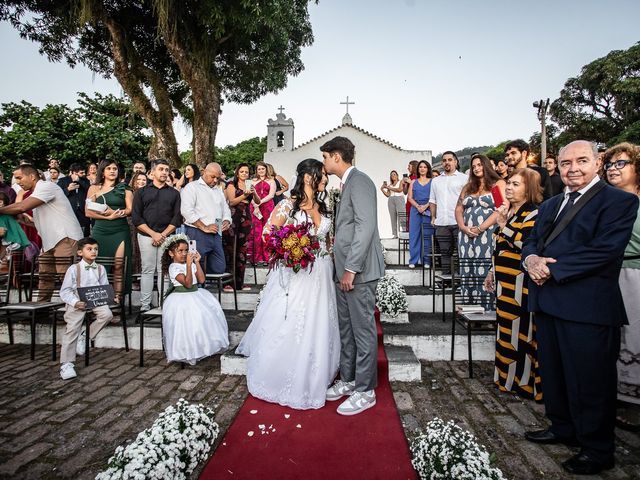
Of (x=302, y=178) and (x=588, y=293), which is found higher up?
(x=302, y=178)

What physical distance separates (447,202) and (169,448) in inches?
223

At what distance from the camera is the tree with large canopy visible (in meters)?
11.1

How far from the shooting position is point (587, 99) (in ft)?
101

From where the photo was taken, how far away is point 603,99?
29703 mm

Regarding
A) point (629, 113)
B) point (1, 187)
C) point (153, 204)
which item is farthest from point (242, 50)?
point (629, 113)

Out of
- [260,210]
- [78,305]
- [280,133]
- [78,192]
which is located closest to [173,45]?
[78,192]

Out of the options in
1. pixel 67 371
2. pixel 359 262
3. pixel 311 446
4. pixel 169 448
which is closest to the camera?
pixel 169 448

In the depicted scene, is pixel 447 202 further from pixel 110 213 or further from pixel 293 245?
pixel 110 213

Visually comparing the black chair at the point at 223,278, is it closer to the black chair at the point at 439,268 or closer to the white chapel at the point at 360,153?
the black chair at the point at 439,268

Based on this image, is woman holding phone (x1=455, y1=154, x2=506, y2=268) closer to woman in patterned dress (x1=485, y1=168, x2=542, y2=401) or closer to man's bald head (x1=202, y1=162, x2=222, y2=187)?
woman in patterned dress (x1=485, y1=168, x2=542, y2=401)

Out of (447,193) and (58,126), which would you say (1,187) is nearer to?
(447,193)

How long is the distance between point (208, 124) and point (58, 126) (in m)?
15.7

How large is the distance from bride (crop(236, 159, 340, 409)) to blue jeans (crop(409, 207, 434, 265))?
4.08 meters

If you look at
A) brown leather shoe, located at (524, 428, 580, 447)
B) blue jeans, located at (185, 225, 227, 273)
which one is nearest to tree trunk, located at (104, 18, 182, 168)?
blue jeans, located at (185, 225, 227, 273)
